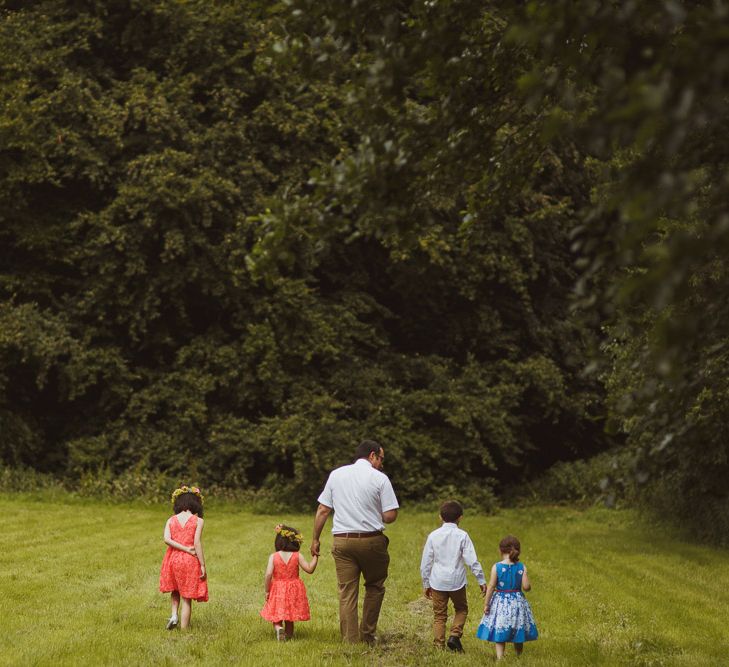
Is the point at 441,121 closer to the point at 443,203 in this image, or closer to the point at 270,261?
the point at 270,261

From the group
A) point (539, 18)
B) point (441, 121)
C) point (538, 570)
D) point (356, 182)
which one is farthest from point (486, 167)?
point (538, 570)

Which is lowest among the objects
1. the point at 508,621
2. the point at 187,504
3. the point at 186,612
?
the point at 186,612

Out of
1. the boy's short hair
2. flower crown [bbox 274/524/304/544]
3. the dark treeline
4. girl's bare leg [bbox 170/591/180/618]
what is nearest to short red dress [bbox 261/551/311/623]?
flower crown [bbox 274/524/304/544]

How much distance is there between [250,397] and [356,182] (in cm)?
1889

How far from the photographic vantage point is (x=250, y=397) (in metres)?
24.7

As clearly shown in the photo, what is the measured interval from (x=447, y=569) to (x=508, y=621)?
2.45 feet

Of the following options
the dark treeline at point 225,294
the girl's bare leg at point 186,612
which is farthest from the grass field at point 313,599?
the dark treeline at point 225,294

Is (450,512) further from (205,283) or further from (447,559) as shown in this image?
(205,283)

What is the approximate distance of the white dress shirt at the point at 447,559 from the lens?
9070mm

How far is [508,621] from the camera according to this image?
8.62 m

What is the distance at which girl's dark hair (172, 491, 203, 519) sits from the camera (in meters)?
9.74

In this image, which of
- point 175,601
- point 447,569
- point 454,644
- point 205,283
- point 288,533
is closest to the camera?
point 454,644

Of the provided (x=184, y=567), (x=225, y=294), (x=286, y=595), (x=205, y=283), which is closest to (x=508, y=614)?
(x=286, y=595)

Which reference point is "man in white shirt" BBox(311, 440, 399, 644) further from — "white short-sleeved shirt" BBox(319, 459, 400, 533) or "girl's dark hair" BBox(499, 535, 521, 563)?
"girl's dark hair" BBox(499, 535, 521, 563)
